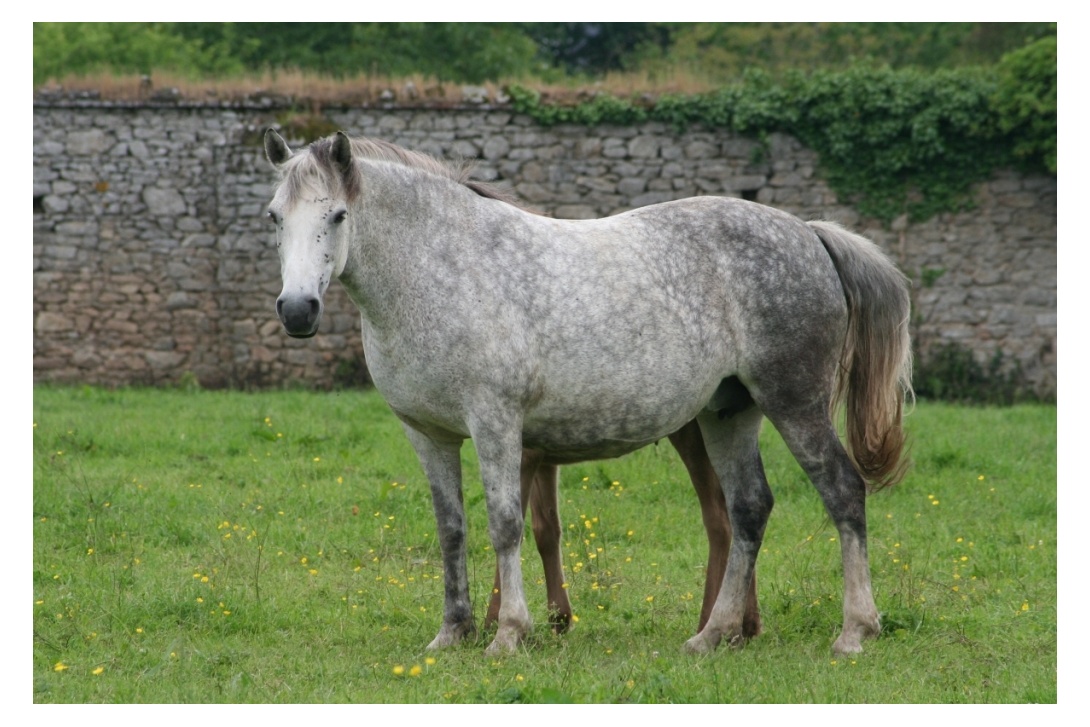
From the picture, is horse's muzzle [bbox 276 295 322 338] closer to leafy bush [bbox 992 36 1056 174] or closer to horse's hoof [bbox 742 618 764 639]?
horse's hoof [bbox 742 618 764 639]

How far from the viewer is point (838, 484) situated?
556 centimetres

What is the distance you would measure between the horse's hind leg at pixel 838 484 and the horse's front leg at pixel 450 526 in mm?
1522

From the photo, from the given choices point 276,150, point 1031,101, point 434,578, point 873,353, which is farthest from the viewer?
point 1031,101

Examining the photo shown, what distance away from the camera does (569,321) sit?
5.09 meters

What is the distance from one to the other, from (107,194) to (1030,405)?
1162 centimetres

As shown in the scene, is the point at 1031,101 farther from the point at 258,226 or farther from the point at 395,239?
the point at 395,239

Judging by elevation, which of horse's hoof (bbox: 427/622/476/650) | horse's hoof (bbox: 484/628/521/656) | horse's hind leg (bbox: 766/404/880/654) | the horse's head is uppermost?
the horse's head

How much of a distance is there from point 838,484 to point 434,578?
243cm

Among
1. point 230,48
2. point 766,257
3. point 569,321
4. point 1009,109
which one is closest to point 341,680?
point 569,321

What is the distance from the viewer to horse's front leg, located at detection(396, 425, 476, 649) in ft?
17.6

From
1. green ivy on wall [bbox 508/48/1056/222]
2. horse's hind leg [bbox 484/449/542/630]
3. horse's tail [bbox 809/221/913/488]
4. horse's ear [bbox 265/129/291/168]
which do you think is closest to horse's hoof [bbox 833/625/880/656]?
horse's tail [bbox 809/221/913/488]

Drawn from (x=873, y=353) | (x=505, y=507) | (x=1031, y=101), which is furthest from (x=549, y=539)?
(x=1031, y=101)

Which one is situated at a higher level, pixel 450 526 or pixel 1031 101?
pixel 1031 101

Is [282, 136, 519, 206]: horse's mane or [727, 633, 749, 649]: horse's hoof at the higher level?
[282, 136, 519, 206]: horse's mane
